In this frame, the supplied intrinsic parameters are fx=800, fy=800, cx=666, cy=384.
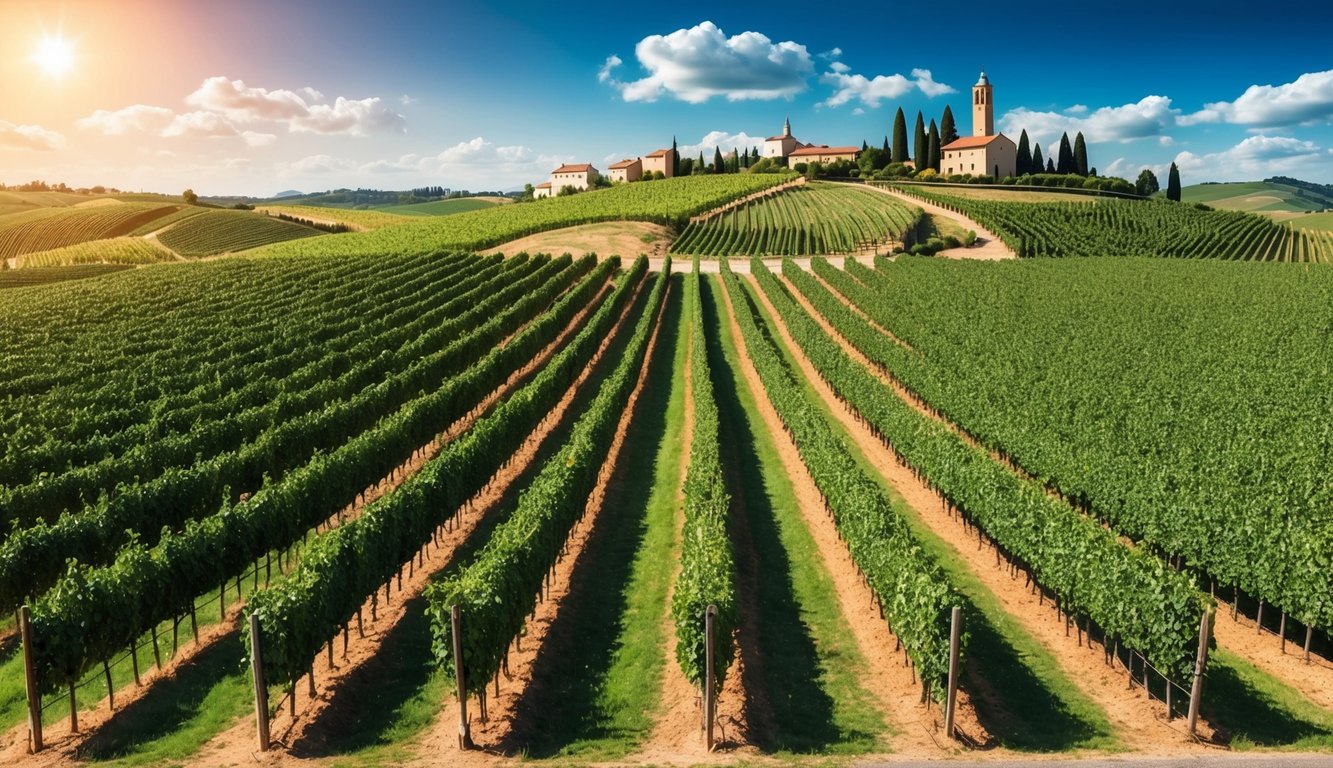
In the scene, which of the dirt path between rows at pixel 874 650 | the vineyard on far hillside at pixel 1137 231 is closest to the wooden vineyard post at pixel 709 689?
the dirt path between rows at pixel 874 650

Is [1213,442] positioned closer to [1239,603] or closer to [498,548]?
[1239,603]

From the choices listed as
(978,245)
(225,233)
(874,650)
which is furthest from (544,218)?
(874,650)

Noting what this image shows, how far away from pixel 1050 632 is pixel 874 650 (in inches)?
161

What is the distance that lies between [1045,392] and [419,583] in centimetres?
2568

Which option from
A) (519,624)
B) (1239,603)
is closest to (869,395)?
(1239,603)

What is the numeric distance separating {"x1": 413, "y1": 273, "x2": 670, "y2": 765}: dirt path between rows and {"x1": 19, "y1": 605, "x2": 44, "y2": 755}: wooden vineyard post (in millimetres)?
5591

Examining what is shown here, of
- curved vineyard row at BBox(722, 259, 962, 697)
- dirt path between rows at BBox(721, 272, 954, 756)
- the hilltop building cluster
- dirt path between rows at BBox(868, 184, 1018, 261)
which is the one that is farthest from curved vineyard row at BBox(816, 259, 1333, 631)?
the hilltop building cluster

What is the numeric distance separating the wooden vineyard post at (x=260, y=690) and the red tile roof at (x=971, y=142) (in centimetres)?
16597

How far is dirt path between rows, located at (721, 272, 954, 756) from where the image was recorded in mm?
12680

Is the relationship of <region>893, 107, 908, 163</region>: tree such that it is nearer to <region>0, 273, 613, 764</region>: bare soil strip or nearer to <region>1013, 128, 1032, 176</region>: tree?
<region>1013, 128, 1032, 176</region>: tree

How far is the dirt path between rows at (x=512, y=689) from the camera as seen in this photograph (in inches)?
473

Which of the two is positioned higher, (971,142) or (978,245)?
(971,142)

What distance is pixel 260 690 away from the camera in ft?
38.5

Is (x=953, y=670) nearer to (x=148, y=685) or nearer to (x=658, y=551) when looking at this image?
(x=658, y=551)
